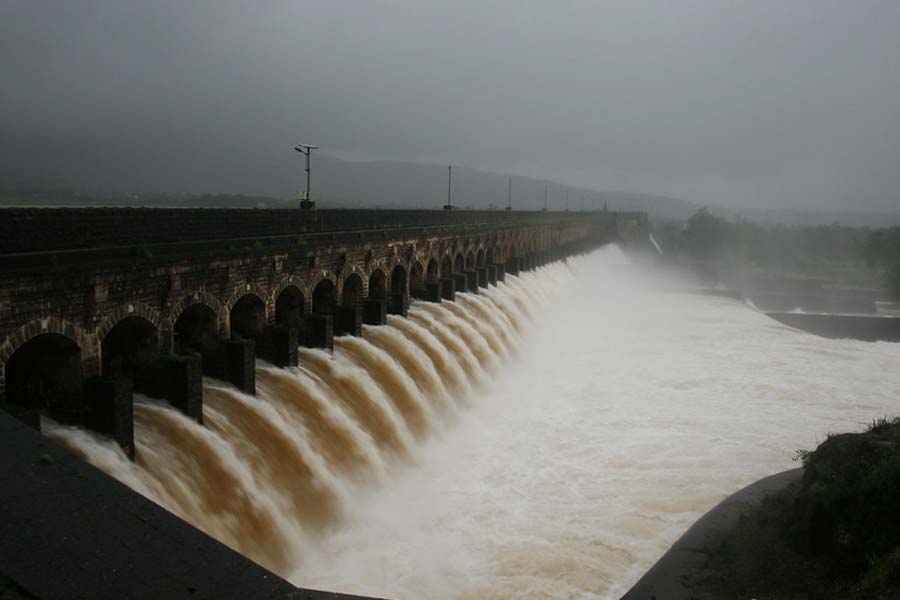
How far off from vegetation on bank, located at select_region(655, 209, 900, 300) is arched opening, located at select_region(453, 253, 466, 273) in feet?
206

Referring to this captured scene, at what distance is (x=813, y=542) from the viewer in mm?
14070

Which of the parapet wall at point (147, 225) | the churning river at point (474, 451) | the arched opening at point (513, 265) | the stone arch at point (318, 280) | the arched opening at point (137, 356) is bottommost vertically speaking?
the churning river at point (474, 451)

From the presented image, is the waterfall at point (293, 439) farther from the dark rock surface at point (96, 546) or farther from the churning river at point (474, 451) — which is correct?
the dark rock surface at point (96, 546)

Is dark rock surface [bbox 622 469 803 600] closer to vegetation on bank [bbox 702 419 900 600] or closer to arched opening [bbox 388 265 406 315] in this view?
vegetation on bank [bbox 702 419 900 600]

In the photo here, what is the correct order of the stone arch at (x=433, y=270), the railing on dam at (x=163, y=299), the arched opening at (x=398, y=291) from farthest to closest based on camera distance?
1. the stone arch at (x=433, y=270)
2. the arched opening at (x=398, y=291)
3. the railing on dam at (x=163, y=299)

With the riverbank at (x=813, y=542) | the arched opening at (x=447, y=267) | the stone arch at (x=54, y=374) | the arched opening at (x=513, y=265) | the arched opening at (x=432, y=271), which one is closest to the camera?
the riverbank at (x=813, y=542)

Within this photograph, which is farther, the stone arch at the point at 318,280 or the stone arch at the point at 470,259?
the stone arch at the point at 470,259

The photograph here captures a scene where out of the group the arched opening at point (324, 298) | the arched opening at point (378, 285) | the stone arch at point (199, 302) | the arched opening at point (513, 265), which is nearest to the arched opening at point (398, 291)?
the arched opening at point (378, 285)

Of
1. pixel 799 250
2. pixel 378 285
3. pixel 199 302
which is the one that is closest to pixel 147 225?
pixel 199 302

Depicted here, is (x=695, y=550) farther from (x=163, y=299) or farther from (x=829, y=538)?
(x=163, y=299)

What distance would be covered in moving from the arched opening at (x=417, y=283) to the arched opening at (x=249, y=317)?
14.3 m

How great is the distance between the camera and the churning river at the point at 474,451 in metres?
14.5

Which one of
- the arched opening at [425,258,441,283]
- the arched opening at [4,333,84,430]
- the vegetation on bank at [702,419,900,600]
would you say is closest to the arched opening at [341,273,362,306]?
the arched opening at [425,258,441,283]

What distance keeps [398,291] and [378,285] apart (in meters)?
2.96
